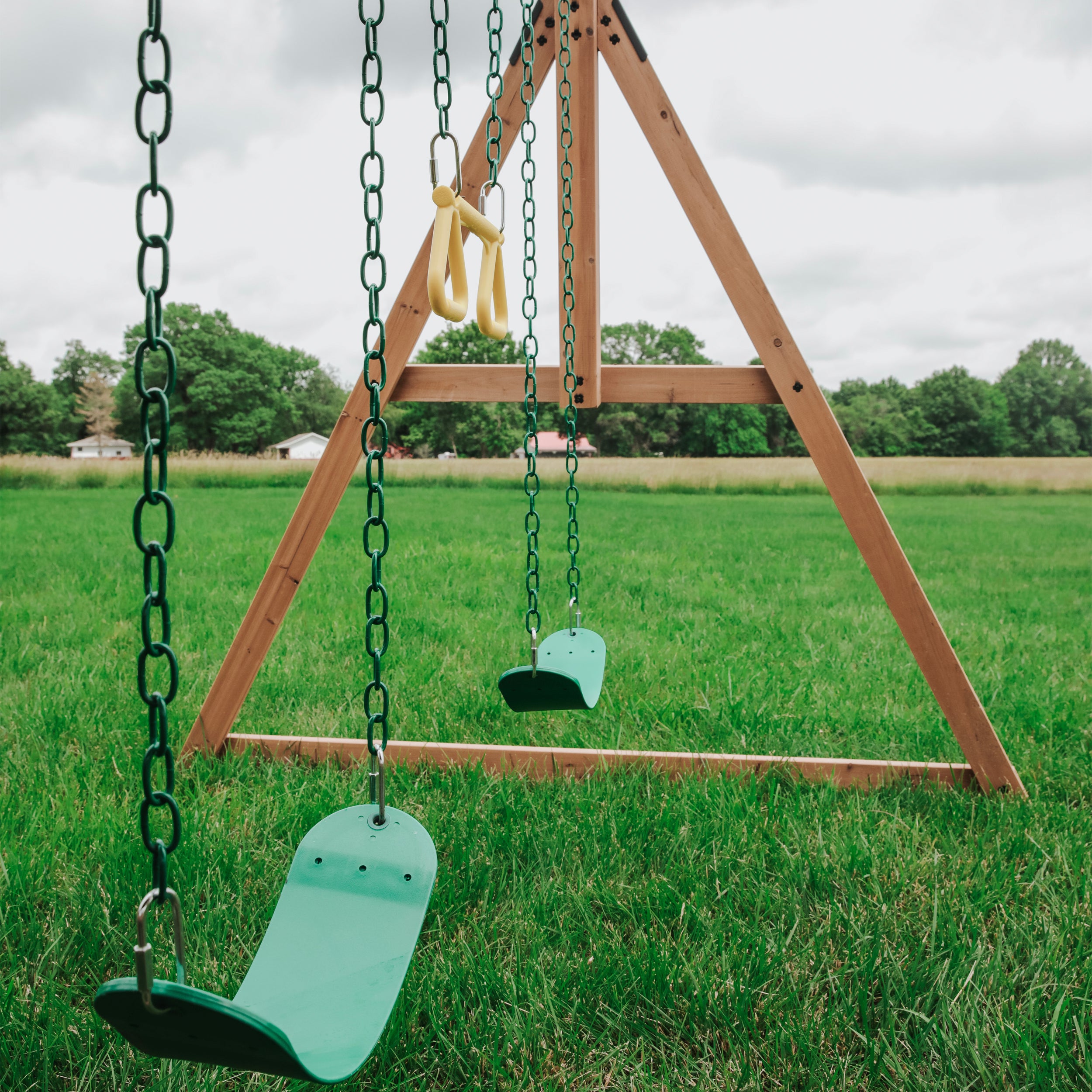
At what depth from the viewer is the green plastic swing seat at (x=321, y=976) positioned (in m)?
0.91

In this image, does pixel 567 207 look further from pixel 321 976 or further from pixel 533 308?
pixel 321 976

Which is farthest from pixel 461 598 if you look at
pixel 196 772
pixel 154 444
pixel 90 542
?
pixel 90 542

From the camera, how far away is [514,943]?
1.79 metres

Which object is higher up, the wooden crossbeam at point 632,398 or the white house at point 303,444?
the white house at point 303,444

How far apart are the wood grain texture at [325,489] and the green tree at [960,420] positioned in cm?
5056

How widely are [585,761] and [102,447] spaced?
78.8 metres

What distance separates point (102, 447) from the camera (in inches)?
2768

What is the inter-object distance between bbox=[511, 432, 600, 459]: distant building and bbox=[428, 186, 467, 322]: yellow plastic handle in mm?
35400

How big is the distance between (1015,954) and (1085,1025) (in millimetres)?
231

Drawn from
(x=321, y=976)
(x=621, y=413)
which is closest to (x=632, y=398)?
(x=321, y=976)

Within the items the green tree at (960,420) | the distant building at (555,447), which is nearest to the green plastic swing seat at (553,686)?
the distant building at (555,447)

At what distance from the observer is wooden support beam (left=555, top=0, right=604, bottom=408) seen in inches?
99.3

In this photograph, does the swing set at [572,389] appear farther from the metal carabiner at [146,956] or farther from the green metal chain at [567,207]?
the metal carabiner at [146,956]

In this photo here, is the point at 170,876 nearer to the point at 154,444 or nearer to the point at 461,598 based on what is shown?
the point at 154,444
